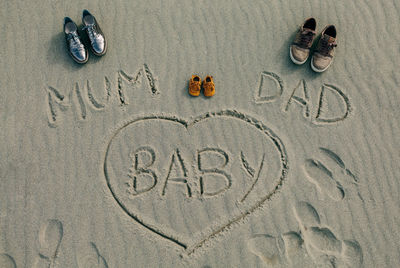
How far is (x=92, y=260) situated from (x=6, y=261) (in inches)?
33.2

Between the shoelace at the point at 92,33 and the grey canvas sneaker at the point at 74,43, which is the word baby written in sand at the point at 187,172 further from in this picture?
the shoelace at the point at 92,33

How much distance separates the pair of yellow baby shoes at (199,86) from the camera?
3195 mm

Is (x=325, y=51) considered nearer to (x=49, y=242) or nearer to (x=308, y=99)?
(x=308, y=99)

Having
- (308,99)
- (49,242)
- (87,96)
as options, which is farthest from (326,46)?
(49,242)

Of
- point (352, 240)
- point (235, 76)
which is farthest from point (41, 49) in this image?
point (352, 240)

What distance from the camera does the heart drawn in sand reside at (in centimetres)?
304

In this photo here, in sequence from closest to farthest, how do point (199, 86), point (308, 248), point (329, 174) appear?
point (308, 248) < point (329, 174) < point (199, 86)

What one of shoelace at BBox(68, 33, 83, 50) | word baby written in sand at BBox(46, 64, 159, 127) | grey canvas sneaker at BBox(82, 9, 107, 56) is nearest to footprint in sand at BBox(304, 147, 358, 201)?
word baby written in sand at BBox(46, 64, 159, 127)

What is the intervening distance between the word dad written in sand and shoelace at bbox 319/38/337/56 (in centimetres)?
35

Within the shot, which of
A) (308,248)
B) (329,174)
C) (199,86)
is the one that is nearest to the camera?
(308,248)

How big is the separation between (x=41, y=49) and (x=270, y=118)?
104 inches

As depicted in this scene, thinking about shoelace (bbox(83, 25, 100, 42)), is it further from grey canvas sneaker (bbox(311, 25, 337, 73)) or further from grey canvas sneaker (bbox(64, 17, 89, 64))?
grey canvas sneaker (bbox(311, 25, 337, 73))

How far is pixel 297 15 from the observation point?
11.4 feet

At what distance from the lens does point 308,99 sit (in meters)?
3.27
